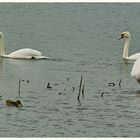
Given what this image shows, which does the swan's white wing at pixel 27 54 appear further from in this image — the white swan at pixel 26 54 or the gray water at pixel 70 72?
the gray water at pixel 70 72

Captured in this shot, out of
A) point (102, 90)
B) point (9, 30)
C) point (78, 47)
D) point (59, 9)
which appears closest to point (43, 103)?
point (102, 90)

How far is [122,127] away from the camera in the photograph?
9.52 meters

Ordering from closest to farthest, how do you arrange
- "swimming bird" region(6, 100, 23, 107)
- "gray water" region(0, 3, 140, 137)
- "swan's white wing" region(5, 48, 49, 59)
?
"gray water" region(0, 3, 140, 137), "swimming bird" region(6, 100, 23, 107), "swan's white wing" region(5, 48, 49, 59)

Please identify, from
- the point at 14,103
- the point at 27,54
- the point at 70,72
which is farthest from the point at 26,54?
the point at 14,103

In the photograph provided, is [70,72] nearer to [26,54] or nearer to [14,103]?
[26,54]

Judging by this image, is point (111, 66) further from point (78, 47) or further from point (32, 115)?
point (32, 115)

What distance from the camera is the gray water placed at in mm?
9641

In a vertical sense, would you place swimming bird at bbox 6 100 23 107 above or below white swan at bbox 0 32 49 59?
below

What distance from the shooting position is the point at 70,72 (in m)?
14.7

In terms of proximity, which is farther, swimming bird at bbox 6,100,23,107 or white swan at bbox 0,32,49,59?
white swan at bbox 0,32,49,59

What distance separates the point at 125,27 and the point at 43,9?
5.17 meters

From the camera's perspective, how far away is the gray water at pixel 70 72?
31.6 feet

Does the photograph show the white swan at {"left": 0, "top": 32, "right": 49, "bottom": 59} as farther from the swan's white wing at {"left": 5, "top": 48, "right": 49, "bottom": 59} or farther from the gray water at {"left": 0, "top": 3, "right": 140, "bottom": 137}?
the gray water at {"left": 0, "top": 3, "right": 140, "bottom": 137}

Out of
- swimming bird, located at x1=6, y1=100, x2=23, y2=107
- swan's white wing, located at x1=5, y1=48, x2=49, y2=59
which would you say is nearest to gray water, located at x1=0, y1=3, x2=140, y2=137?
swimming bird, located at x1=6, y1=100, x2=23, y2=107
